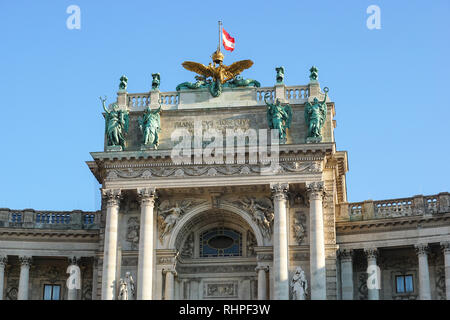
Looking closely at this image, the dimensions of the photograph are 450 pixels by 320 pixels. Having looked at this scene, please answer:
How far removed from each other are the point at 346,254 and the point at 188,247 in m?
8.03

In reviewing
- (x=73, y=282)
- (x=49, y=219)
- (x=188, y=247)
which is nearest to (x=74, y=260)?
(x=73, y=282)

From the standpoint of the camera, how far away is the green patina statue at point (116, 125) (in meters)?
47.8

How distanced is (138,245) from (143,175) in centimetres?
342

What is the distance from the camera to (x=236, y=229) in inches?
1927

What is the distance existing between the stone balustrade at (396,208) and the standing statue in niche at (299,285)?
5479mm

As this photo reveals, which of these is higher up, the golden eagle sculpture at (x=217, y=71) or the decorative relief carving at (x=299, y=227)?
the golden eagle sculpture at (x=217, y=71)

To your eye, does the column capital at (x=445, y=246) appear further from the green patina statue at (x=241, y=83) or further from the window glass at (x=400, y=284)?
the green patina statue at (x=241, y=83)

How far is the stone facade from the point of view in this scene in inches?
1797

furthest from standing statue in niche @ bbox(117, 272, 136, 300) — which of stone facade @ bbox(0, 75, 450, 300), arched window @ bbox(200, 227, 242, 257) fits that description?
arched window @ bbox(200, 227, 242, 257)

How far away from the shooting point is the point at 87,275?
50.7 metres

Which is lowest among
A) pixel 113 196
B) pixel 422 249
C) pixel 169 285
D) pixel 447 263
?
pixel 169 285

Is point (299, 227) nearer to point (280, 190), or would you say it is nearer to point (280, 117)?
point (280, 190)

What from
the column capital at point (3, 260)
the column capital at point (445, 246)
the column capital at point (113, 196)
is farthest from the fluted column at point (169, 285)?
the column capital at point (445, 246)
